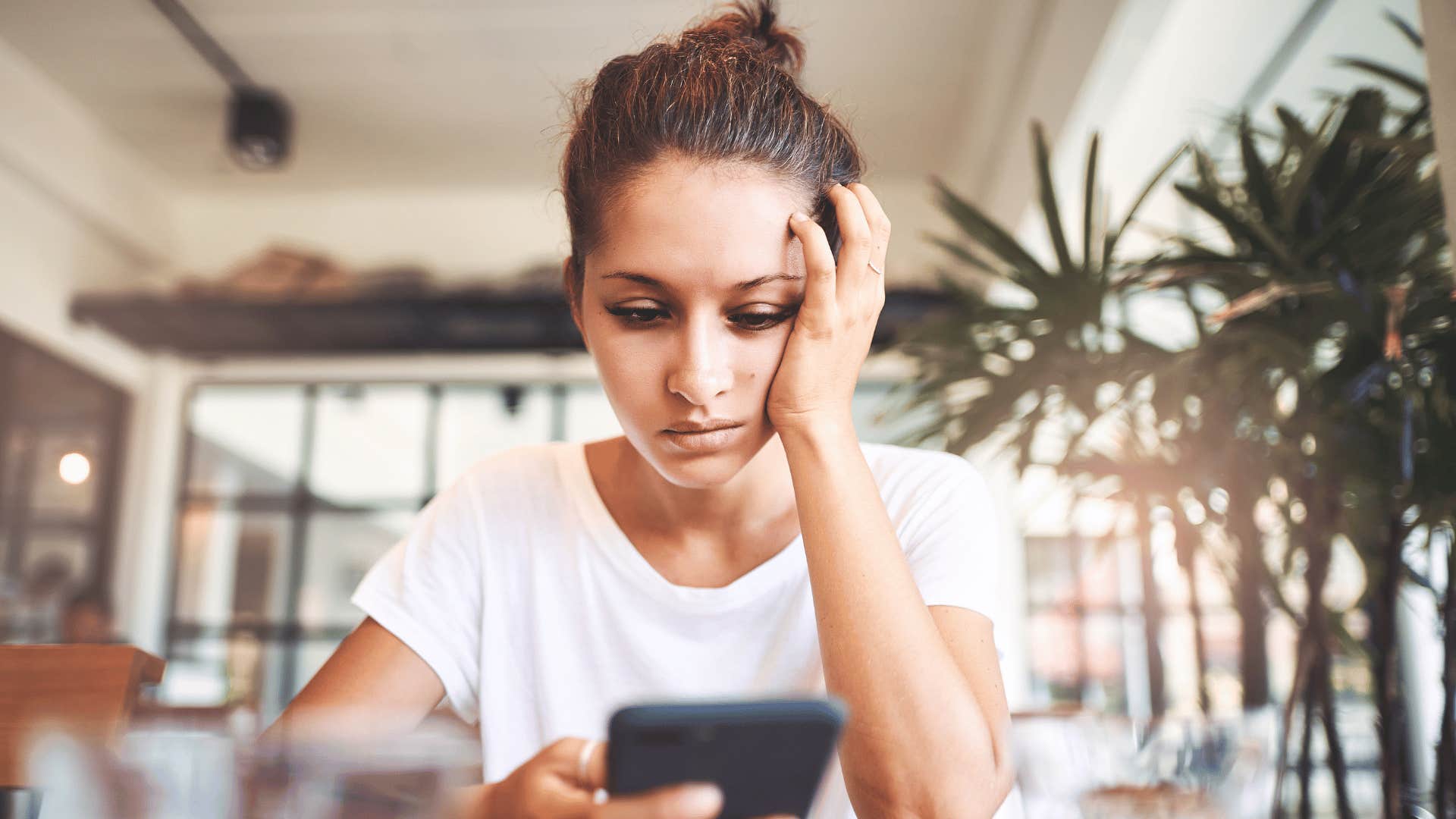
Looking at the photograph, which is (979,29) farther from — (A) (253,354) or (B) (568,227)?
(A) (253,354)

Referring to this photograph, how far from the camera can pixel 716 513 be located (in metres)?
1.10

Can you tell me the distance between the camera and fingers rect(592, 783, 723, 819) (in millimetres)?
383

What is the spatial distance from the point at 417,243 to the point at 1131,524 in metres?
4.69

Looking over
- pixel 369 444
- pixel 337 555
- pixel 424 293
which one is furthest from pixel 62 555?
pixel 424 293

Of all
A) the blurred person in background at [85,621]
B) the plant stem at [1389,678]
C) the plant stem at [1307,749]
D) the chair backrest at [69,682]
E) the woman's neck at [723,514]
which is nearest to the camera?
the chair backrest at [69,682]

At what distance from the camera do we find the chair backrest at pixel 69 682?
0.74 m

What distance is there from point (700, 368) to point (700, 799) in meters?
0.52

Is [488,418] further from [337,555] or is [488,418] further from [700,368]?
[700,368]

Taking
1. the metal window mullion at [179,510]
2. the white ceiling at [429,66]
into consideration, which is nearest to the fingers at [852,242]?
the white ceiling at [429,66]

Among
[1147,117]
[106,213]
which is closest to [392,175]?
[106,213]

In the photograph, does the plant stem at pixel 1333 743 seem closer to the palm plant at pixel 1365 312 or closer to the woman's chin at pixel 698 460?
the palm plant at pixel 1365 312

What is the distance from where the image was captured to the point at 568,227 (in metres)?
1.11

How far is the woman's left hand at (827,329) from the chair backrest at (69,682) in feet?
1.72

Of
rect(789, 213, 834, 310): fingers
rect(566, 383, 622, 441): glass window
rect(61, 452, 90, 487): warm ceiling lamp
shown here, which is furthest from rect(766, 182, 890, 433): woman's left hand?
rect(61, 452, 90, 487): warm ceiling lamp
